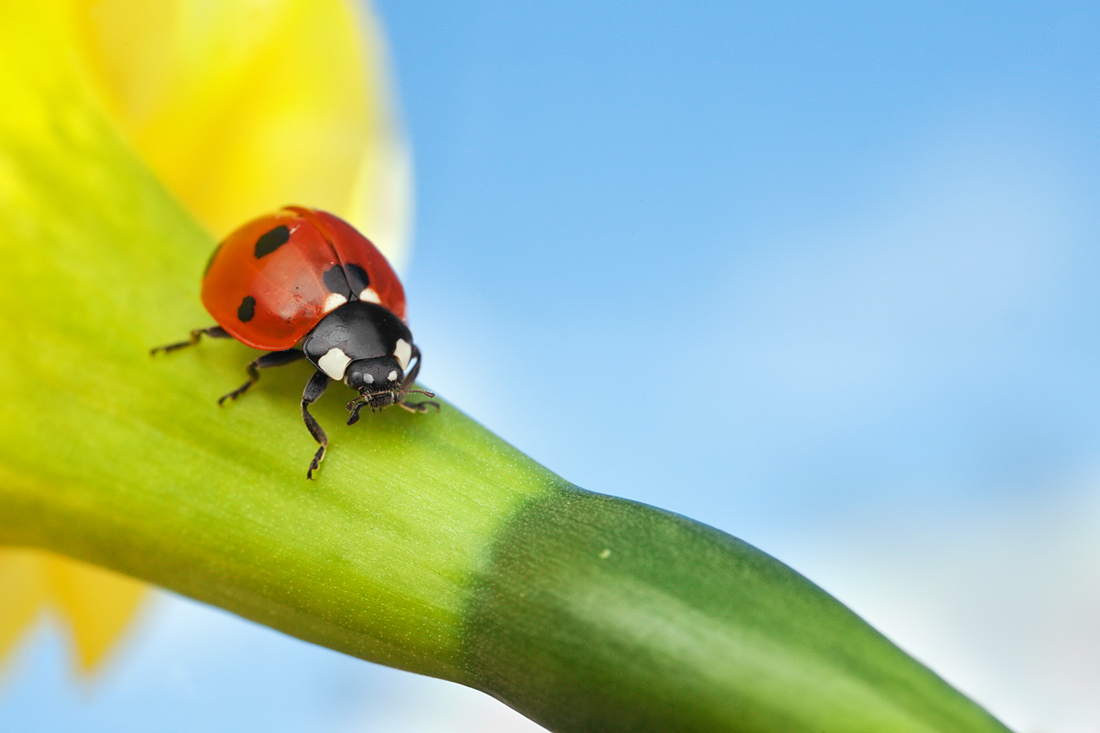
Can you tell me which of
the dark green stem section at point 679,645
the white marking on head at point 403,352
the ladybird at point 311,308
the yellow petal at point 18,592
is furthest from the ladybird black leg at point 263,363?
the yellow petal at point 18,592

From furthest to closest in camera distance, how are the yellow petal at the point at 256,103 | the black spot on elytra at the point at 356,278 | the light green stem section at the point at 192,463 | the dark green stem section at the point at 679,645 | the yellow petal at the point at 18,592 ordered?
the yellow petal at the point at 18,592 < the yellow petal at the point at 256,103 < the black spot on elytra at the point at 356,278 < the light green stem section at the point at 192,463 < the dark green stem section at the point at 679,645

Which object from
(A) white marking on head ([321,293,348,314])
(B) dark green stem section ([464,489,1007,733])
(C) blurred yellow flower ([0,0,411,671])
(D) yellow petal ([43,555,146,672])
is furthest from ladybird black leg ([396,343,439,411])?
(D) yellow petal ([43,555,146,672])

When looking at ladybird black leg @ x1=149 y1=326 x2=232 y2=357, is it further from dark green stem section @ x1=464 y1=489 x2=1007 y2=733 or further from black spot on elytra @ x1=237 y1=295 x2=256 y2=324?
dark green stem section @ x1=464 y1=489 x2=1007 y2=733

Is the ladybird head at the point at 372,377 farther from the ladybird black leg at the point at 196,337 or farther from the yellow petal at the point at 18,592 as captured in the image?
the yellow petal at the point at 18,592

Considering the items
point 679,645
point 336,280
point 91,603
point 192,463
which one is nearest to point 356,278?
point 336,280

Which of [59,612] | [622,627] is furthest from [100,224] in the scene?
[59,612]

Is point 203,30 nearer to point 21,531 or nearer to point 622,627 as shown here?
point 21,531
